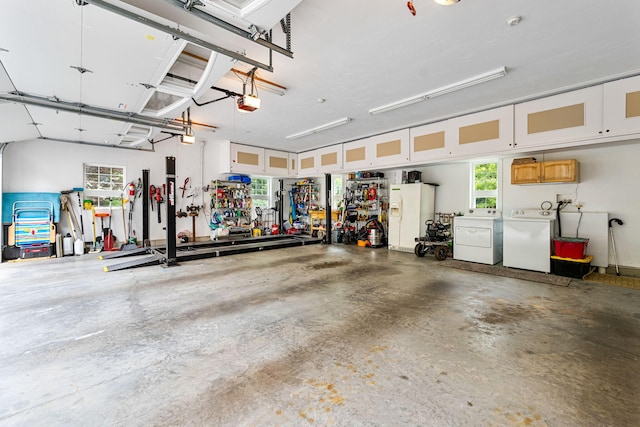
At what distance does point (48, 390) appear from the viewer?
6.34 ft

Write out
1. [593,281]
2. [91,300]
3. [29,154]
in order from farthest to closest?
[29,154], [593,281], [91,300]

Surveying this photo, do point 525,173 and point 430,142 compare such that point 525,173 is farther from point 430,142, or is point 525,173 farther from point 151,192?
point 151,192

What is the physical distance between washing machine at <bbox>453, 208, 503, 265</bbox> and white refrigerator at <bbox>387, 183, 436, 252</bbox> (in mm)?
1289

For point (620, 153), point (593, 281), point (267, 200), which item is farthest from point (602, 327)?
point (267, 200)

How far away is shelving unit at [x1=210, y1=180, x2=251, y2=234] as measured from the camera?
371 inches

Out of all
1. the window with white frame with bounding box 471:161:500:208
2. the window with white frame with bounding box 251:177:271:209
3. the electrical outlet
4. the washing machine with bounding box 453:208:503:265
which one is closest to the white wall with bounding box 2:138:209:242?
the window with white frame with bounding box 251:177:271:209

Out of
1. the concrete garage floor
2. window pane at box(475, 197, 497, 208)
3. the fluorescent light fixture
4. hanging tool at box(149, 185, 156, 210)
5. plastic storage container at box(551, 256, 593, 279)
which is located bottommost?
the concrete garage floor

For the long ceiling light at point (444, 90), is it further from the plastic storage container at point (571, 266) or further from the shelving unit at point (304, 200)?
the shelving unit at point (304, 200)

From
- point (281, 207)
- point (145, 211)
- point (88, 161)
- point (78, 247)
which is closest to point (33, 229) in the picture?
point (78, 247)

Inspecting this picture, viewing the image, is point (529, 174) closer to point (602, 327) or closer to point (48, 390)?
point (602, 327)

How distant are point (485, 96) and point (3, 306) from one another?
855 centimetres

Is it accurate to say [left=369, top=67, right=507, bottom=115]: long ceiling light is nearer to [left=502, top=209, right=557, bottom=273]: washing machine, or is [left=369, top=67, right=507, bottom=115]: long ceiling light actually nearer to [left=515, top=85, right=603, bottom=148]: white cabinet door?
[left=515, top=85, right=603, bottom=148]: white cabinet door

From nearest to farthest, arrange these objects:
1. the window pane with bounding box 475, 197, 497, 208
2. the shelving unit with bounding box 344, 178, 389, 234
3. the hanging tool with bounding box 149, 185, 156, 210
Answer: the window pane with bounding box 475, 197, 497, 208
the hanging tool with bounding box 149, 185, 156, 210
the shelving unit with bounding box 344, 178, 389, 234

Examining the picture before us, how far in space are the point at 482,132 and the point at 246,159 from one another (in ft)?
24.0
